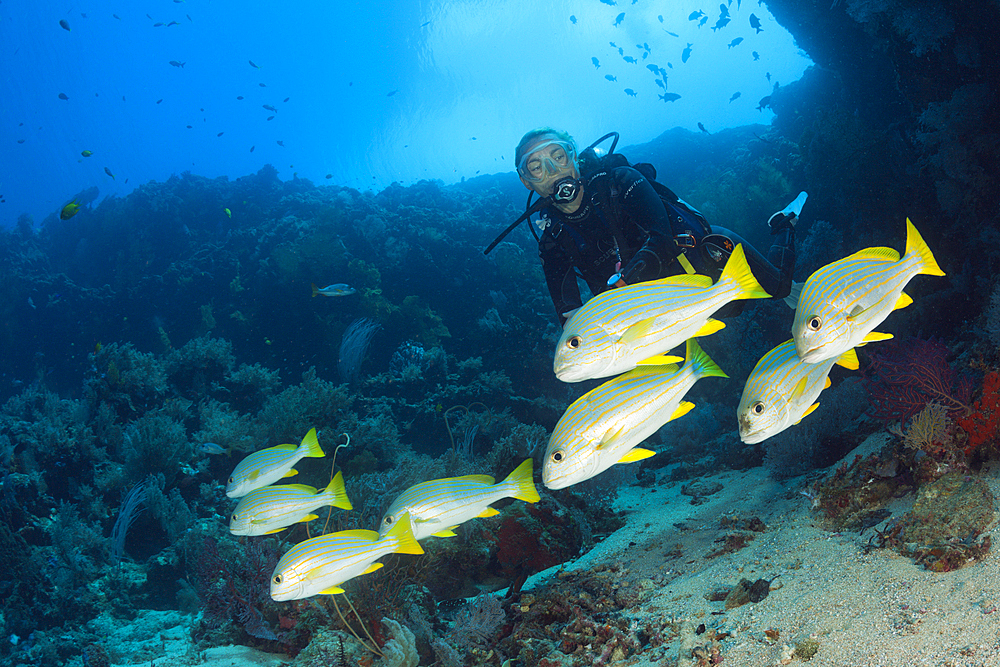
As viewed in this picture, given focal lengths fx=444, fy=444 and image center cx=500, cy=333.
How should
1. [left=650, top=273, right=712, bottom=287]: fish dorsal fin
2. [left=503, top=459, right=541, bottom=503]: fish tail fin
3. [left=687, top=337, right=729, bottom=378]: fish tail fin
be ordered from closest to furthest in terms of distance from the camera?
[left=650, top=273, right=712, bottom=287]: fish dorsal fin
[left=687, top=337, right=729, bottom=378]: fish tail fin
[left=503, top=459, right=541, bottom=503]: fish tail fin

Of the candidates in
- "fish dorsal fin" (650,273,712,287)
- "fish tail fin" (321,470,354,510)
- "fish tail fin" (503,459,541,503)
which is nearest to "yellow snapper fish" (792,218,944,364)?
"fish dorsal fin" (650,273,712,287)

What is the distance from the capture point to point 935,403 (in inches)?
129

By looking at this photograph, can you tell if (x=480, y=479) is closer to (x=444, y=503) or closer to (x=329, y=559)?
(x=444, y=503)

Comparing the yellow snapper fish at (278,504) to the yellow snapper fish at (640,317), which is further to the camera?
the yellow snapper fish at (278,504)

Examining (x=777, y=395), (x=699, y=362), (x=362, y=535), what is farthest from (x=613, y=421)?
(x=362, y=535)

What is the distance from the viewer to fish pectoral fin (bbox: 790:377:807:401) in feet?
6.18

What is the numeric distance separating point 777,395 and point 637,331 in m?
0.64

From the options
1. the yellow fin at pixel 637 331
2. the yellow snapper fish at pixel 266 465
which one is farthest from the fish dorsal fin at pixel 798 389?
the yellow snapper fish at pixel 266 465

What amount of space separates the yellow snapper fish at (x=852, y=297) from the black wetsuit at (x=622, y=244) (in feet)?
3.48

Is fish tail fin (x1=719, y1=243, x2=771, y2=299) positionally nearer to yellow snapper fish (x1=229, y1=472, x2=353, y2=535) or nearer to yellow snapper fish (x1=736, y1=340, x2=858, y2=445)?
yellow snapper fish (x1=736, y1=340, x2=858, y2=445)

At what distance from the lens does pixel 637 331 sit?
187 cm

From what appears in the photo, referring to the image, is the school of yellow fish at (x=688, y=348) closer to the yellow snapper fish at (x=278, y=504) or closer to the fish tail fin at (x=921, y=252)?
the fish tail fin at (x=921, y=252)

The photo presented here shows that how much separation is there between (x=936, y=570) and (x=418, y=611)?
346 cm

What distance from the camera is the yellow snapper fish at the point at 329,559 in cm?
271
